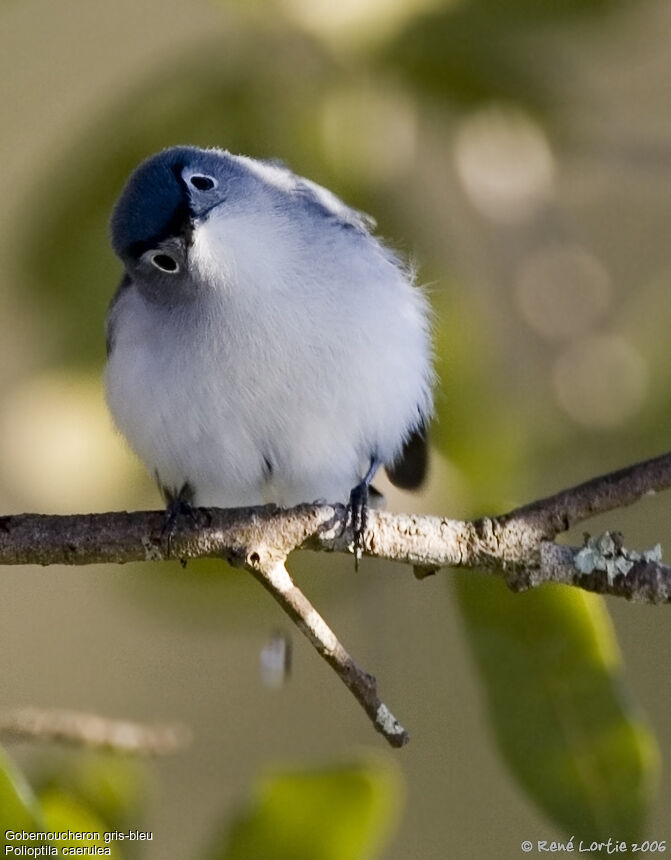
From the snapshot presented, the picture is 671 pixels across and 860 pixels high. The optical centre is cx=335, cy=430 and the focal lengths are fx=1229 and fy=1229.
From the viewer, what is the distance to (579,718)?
127 cm

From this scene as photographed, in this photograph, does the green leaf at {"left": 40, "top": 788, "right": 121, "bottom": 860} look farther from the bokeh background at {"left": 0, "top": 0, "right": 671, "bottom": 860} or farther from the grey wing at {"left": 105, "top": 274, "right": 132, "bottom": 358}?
the grey wing at {"left": 105, "top": 274, "right": 132, "bottom": 358}

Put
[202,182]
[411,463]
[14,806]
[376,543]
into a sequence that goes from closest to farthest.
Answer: [14,806] < [376,543] < [202,182] < [411,463]

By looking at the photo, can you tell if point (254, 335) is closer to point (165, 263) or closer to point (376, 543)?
point (165, 263)

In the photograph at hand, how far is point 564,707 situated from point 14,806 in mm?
605

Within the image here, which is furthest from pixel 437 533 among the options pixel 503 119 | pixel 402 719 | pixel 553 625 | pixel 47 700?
pixel 47 700

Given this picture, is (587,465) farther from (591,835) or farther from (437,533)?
(591,835)

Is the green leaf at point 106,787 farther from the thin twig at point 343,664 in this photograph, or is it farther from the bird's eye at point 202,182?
the bird's eye at point 202,182

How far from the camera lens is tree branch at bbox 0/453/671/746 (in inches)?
46.3

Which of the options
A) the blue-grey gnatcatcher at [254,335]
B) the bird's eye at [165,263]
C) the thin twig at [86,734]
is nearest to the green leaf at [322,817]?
the thin twig at [86,734]

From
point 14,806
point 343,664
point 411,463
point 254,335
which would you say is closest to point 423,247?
point 254,335

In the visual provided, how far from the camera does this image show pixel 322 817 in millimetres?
1048

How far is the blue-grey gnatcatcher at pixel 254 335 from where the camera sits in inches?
57.6

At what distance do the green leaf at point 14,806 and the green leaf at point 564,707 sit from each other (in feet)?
1.68

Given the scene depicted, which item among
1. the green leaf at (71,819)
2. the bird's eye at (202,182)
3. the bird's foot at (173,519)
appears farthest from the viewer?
the bird's eye at (202,182)
